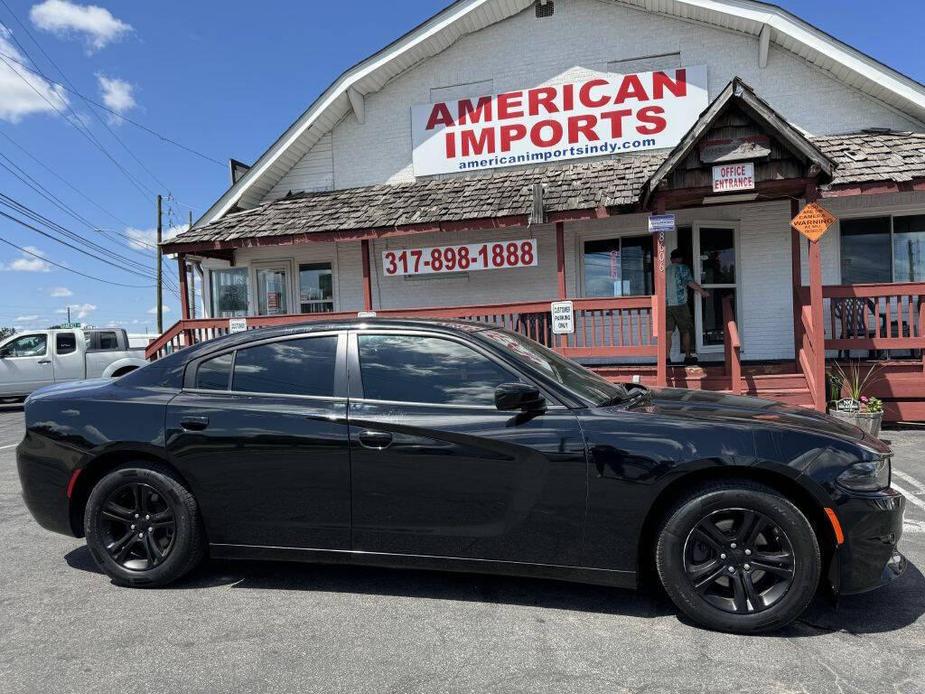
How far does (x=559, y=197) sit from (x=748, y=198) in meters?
2.66

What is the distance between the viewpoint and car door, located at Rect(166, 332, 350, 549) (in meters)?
3.43

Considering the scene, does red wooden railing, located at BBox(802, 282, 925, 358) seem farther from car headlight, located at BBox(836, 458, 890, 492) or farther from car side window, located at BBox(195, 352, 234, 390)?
car side window, located at BBox(195, 352, 234, 390)

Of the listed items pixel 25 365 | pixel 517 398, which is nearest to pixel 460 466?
pixel 517 398

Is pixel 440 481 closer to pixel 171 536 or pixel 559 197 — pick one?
pixel 171 536

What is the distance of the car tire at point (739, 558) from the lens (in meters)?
2.93

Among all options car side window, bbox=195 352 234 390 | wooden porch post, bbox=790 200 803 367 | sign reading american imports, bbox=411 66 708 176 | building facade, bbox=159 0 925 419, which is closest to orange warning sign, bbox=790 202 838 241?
building facade, bbox=159 0 925 419

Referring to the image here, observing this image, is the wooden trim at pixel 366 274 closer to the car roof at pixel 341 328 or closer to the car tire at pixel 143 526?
the car roof at pixel 341 328

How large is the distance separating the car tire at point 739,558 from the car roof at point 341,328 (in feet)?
4.97

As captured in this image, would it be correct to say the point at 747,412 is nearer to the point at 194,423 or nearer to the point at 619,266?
the point at 194,423

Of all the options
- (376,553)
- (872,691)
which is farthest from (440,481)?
(872,691)

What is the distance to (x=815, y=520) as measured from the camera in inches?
119

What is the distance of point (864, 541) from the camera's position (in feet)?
9.59

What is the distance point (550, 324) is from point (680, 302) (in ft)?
6.29

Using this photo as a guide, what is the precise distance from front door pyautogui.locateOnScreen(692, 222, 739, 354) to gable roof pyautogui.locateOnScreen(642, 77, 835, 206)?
2641 millimetres
